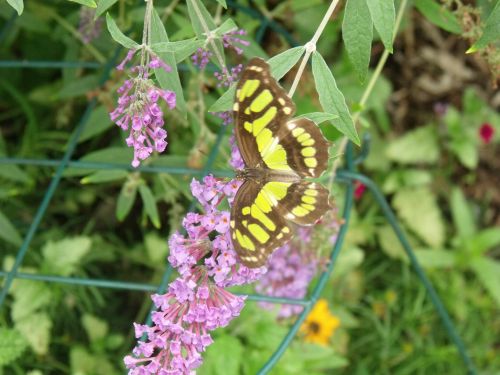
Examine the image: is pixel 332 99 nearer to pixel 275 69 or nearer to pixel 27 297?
pixel 275 69

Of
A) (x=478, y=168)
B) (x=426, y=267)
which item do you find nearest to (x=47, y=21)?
(x=426, y=267)

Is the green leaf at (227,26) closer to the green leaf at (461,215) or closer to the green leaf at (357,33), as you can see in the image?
the green leaf at (357,33)

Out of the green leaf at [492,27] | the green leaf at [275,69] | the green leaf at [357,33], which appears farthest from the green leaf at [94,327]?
the green leaf at [492,27]

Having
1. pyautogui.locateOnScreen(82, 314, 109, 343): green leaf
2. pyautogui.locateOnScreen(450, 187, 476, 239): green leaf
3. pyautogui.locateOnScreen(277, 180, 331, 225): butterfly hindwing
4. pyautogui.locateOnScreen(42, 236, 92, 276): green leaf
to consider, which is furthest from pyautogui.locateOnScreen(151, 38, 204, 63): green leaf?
pyautogui.locateOnScreen(450, 187, 476, 239): green leaf

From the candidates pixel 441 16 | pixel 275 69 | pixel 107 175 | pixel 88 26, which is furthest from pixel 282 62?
pixel 88 26

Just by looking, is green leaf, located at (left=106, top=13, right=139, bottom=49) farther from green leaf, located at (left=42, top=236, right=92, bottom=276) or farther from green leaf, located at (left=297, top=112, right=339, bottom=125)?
green leaf, located at (left=42, top=236, right=92, bottom=276)

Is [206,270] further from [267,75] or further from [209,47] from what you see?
[209,47]
